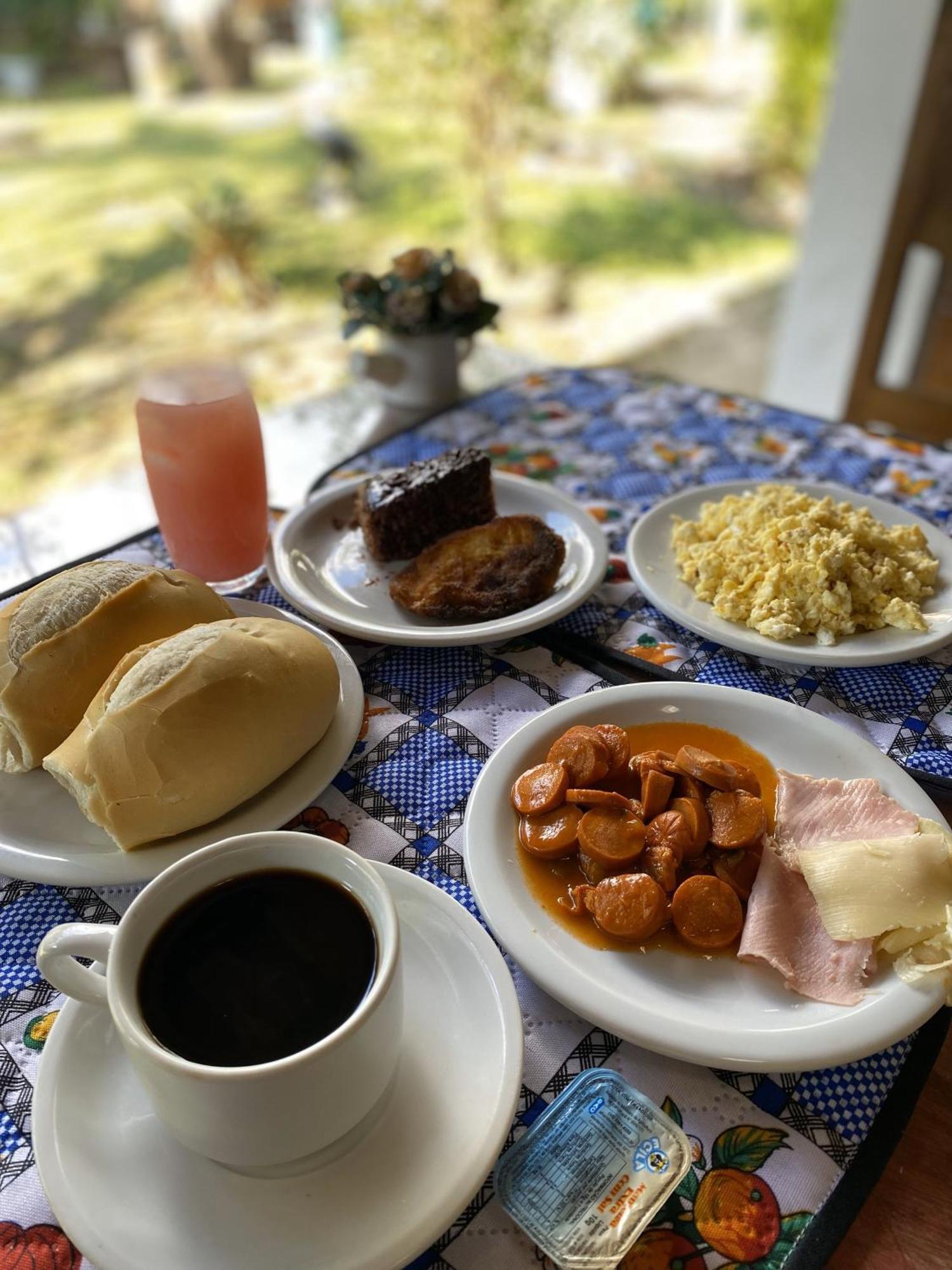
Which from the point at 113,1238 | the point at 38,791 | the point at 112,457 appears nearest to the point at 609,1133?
the point at 113,1238

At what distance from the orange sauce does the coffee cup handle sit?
326 millimetres

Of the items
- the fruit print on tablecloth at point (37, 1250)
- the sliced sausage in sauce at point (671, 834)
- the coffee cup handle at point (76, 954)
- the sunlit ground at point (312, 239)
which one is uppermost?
the coffee cup handle at point (76, 954)

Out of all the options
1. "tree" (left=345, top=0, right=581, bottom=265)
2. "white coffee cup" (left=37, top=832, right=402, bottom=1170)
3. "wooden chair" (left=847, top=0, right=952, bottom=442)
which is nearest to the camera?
"white coffee cup" (left=37, top=832, right=402, bottom=1170)

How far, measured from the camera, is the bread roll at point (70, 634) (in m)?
0.83

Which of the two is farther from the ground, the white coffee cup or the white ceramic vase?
the white coffee cup

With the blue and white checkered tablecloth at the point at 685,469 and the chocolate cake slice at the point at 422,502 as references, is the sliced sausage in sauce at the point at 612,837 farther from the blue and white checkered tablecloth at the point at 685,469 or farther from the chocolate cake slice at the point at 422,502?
the chocolate cake slice at the point at 422,502

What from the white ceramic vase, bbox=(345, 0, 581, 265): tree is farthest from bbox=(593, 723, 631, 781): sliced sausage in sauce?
bbox=(345, 0, 581, 265): tree

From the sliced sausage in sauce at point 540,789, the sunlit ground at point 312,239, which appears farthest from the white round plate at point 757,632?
the sunlit ground at point 312,239

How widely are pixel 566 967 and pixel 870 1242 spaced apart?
9.8 inches

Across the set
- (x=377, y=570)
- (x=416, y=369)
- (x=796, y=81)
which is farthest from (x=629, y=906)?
(x=796, y=81)

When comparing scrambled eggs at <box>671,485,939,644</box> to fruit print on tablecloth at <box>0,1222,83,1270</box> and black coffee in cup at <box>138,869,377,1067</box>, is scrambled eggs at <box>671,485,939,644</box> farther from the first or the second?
fruit print on tablecloth at <box>0,1222,83,1270</box>

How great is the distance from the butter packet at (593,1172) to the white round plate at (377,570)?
0.52 m

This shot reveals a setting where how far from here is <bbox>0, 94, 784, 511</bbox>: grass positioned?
4.27m

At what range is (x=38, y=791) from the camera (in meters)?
0.82
